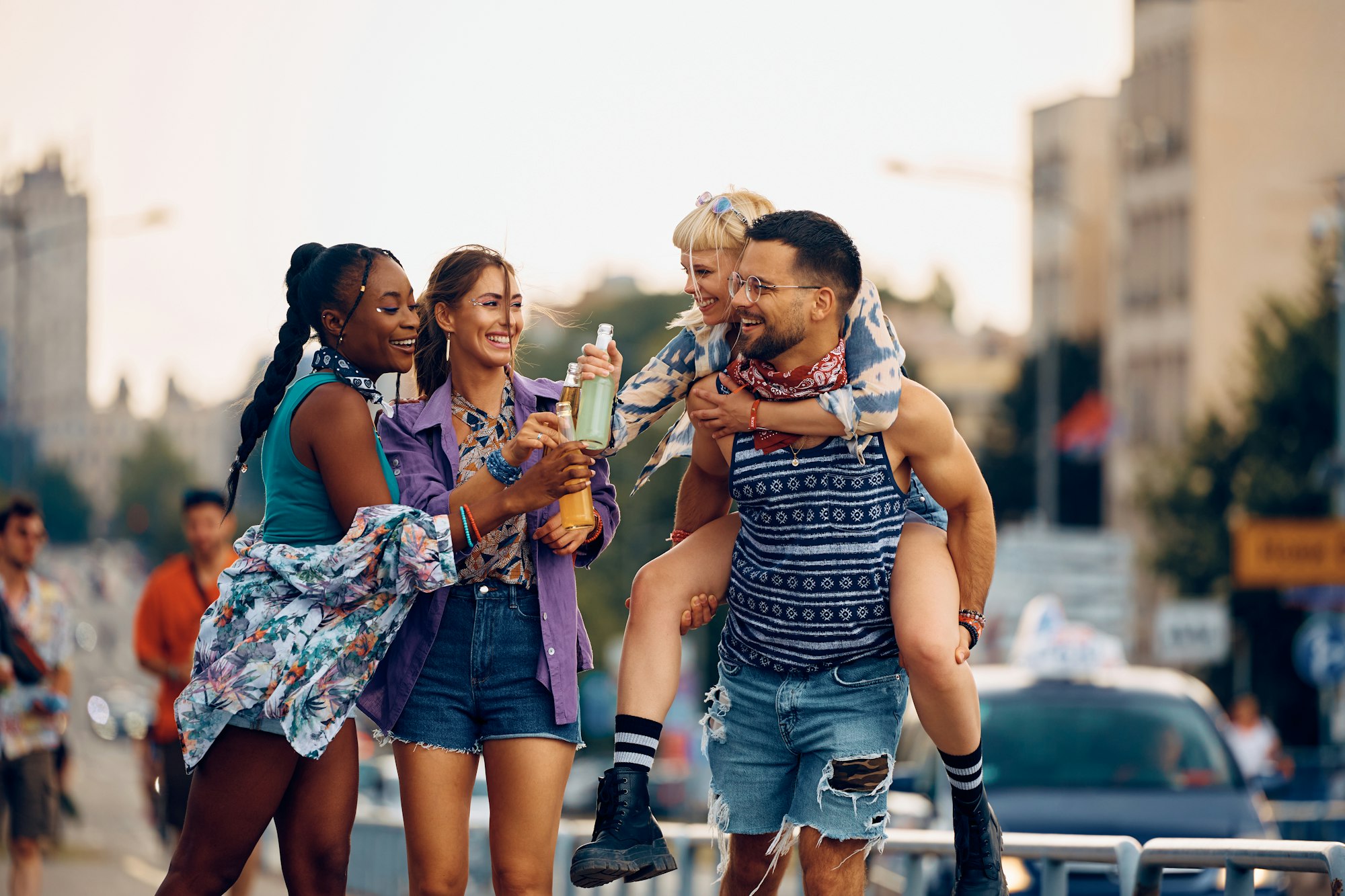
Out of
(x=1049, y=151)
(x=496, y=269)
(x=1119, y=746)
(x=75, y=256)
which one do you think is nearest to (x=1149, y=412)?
(x=1049, y=151)

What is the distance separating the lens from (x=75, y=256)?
53250mm

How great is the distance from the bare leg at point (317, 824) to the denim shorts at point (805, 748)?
97cm

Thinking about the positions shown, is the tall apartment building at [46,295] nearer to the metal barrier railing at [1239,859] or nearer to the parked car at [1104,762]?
the parked car at [1104,762]

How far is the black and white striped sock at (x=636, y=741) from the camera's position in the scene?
4945 millimetres

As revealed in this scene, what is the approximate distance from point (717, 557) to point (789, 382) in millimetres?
564

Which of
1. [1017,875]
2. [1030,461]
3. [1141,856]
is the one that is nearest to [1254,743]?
[1017,875]

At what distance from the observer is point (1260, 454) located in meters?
39.2

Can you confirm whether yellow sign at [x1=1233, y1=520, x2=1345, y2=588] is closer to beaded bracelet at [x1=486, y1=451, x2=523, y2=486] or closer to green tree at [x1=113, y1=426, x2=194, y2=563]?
beaded bracelet at [x1=486, y1=451, x2=523, y2=486]

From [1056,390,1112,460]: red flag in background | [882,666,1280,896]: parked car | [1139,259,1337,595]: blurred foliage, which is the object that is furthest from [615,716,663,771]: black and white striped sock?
[1056,390,1112,460]: red flag in background

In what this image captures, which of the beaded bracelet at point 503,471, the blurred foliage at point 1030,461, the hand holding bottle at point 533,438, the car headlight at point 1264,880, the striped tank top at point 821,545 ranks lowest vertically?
the blurred foliage at point 1030,461

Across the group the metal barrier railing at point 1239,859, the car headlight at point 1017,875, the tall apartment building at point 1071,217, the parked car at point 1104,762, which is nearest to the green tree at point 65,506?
the tall apartment building at point 1071,217

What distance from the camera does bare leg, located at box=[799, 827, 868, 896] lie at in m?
4.95

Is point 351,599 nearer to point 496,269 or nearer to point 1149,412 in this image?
point 496,269

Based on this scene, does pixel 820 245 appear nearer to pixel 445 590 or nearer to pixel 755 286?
pixel 755 286
